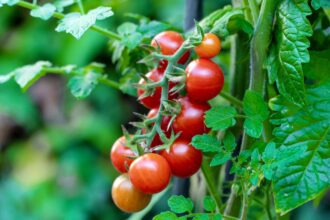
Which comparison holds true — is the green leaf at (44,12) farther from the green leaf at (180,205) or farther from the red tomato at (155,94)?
the green leaf at (180,205)

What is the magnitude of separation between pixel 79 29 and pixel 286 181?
0.25 meters

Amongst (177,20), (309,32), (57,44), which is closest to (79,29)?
(309,32)

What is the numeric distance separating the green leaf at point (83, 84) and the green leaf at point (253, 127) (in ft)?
0.87

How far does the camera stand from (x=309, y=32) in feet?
1.90

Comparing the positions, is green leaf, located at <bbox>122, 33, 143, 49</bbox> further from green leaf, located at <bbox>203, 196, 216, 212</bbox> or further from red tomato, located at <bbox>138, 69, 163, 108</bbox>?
green leaf, located at <bbox>203, 196, 216, 212</bbox>

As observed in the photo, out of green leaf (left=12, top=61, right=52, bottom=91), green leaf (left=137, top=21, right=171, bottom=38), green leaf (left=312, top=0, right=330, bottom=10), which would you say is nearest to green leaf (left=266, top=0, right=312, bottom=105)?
green leaf (left=312, top=0, right=330, bottom=10)

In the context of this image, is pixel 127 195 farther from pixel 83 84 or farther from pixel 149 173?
pixel 83 84

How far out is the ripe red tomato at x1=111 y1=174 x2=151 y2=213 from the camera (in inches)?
25.1

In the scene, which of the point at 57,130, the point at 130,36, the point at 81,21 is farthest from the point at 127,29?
the point at 57,130

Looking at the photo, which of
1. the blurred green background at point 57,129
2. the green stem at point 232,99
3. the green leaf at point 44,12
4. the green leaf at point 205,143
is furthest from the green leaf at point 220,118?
the blurred green background at point 57,129

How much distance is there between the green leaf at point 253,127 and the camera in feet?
1.94

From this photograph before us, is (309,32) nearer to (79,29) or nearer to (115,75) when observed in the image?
(79,29)

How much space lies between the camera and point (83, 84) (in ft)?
2.66

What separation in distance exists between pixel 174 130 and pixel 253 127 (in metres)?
0.09
